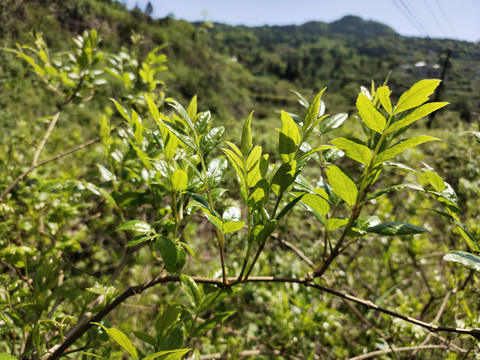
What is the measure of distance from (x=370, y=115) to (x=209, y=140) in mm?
230

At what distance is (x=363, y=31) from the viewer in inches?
2581

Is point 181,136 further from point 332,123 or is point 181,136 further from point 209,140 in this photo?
point 332,123

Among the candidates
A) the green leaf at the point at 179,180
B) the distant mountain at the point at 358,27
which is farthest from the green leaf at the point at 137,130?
the distant mountain at the point at 358,27

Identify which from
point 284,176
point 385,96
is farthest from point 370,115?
point 284,176

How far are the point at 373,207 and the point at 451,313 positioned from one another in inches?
30.6

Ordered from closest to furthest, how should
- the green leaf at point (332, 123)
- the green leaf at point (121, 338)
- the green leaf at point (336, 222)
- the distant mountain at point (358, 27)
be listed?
the green leaf at point (121, 338), the green leaf at point (336, 222), the green leaf at point (332, 123), the distant mountain at point (358, 27)

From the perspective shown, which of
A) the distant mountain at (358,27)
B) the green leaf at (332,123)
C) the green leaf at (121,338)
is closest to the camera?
the green leaf at (121,338)

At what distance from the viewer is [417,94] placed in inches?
13.3

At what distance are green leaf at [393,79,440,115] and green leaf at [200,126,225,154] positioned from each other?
252 mm

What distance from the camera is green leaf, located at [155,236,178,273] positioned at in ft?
1.30

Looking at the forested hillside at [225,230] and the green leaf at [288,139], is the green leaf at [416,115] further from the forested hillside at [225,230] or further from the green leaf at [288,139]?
the green leaf at [288,139]

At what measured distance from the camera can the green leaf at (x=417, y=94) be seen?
33cm

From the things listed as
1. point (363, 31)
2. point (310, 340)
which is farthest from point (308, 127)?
point (363, 31)

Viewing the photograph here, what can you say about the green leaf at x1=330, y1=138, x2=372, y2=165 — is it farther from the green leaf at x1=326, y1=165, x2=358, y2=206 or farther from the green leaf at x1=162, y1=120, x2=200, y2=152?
the green leaf at x1=162, y1=120, x2=200, y2=152
